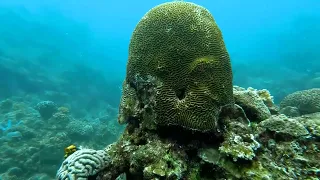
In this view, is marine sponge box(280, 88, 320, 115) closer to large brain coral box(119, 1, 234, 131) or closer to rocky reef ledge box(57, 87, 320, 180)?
rocky reef ledge box(57, 87, 320, 180)

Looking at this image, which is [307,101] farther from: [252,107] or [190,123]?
[190,123]

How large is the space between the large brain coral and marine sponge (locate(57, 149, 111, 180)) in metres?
0.94

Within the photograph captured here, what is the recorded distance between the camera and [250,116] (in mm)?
4664

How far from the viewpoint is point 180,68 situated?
3871 millimetres

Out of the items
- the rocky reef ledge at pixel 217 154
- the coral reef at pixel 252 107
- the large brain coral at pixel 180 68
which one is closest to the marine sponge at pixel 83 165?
the rocky reef ledge at pixel 217 154

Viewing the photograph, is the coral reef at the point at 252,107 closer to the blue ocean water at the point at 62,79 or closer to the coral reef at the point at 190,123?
the coral reef at the point at 190,123

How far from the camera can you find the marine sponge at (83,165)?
388cm

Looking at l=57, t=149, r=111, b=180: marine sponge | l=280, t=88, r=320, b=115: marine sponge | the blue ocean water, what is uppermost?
the blue ocean water

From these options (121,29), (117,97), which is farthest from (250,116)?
(121,29)

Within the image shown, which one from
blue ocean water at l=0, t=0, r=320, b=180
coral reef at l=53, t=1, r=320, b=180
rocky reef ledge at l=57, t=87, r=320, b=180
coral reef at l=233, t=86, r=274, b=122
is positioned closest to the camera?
rocky reef ledge at l=57, t=87, r=320, b=180

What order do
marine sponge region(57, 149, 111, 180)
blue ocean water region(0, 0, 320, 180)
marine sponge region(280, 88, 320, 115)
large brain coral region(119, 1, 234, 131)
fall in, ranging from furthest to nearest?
blue ocean water region(0, 0, 320, 180)
marine sponge region(280, 88, 320, 115)
marine sponge region(57, 149, 111, 180)
large brain coral region(119, 1, 234, 131)

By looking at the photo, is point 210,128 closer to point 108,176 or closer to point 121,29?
point 108,176

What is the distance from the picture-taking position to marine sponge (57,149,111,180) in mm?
3879

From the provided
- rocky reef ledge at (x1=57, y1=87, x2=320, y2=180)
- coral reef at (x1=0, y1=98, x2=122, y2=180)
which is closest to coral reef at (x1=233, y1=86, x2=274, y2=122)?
rocky reef ledge at (x1=57, y1=87, x2=320, y2=180)
